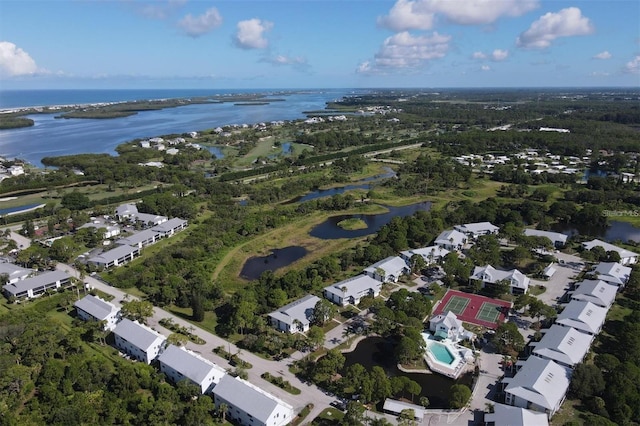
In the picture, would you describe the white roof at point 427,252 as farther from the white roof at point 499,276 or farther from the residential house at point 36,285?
the residential house at point 36,285

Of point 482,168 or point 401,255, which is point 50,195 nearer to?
point 401,255

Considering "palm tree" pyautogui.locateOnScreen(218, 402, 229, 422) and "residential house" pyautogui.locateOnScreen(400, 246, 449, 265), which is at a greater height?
"residential house" pyautogui.locateOnScreen(400, 246, 449, 265)

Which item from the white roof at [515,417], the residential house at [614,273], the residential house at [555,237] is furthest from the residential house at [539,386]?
the residential house at [555,237]

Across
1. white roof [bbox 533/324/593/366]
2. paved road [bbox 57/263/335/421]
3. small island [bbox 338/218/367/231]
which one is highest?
white roof [bbox 533/324/593/366]

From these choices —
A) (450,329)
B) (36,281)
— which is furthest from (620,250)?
(36,281)

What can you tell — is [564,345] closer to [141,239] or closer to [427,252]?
[427,252]

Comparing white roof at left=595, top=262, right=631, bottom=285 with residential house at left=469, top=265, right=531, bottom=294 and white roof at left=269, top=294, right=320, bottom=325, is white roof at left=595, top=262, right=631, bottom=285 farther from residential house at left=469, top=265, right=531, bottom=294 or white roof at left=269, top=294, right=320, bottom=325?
white roof at left=269, top=294, right=320, bottom=325

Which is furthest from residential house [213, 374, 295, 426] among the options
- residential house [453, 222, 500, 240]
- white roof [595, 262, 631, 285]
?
residential house [453, 222, 500, 240]

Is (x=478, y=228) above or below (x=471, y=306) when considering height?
above
